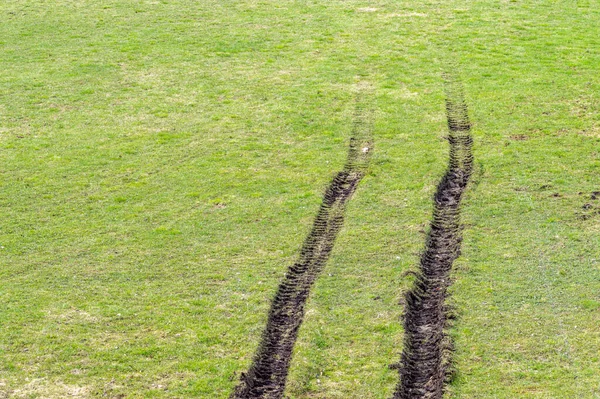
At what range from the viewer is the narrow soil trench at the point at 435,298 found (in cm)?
1587

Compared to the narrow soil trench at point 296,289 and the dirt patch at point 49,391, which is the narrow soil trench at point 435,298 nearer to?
the narrow soil trench at point 296,289

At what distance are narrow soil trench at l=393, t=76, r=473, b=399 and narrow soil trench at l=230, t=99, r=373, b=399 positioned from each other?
2.45 meters

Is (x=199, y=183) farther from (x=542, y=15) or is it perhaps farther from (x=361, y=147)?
(x=542, y=15)

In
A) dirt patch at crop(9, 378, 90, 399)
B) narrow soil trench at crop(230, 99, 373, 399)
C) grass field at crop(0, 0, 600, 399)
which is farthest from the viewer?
grass field at crop(0, 0, 600, 399)

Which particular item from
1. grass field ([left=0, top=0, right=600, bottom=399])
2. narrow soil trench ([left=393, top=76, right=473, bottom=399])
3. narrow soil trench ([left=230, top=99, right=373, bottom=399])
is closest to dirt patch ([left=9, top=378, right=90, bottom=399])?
grass field ([left=0, top=0, right=600, bottom=399])

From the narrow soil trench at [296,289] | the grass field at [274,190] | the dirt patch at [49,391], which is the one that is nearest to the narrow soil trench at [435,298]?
the grass field at [274,190]

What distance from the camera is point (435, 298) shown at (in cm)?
1817

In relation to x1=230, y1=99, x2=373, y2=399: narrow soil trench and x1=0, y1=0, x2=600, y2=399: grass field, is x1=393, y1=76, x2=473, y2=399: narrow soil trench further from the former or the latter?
x1=230, y1=99, x2=373, y2=399: narrow soil trench

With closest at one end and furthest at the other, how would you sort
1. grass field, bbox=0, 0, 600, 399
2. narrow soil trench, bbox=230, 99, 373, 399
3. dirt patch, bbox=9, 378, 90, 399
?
dirt patch, bbox=9, 378, 90, 399, narrow soil trench, bbox=230, 99, 373, 399, grass field, bbox=0, 0, 600, 399

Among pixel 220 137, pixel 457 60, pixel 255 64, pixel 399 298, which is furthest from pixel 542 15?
pixel 399 298

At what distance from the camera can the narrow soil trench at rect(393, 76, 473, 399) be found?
52.1 feet

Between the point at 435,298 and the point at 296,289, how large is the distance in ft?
10.9

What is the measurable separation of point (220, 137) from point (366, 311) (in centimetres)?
1095

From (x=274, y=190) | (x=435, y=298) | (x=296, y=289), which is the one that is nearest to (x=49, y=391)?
(x=296, y=289)
